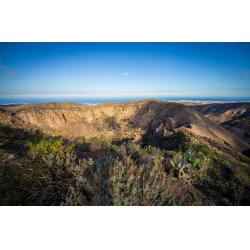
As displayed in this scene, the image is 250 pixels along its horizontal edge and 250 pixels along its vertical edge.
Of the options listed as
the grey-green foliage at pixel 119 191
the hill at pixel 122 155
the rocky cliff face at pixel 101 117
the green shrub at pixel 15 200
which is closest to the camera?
the grey-green foliage at pixel 119 191

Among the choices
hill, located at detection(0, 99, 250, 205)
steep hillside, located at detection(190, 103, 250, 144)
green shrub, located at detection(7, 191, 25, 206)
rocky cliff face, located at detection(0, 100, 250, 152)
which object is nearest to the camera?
green shrub, located at detection(7, 191, 25, 206)

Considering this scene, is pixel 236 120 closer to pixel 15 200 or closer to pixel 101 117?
pixel 101 117

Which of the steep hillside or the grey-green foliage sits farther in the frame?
the steep hillside

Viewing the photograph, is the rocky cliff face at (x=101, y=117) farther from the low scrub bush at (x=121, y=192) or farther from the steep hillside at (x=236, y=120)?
the low scrub bush at (x=121, y=192)

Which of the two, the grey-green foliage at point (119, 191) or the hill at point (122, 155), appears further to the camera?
the hill at point (122, 155)

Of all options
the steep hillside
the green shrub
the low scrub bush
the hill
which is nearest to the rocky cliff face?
the hill

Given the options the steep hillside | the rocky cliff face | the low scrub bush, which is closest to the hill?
the low scrub bush

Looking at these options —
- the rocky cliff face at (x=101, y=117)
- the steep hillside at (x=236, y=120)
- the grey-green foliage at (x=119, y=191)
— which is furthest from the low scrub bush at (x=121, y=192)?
the steep hillside at (x=236, y=120)

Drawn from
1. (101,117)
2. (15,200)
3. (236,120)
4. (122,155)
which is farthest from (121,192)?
(236,120)

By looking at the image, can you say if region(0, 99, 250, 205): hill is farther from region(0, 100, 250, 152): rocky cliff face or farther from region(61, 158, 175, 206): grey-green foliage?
region(0, 100, 250, 152): rocky cliff face

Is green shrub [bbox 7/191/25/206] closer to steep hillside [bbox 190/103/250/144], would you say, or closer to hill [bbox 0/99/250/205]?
hill [bbox 0/99/250/205]

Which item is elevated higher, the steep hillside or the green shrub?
the green shrub

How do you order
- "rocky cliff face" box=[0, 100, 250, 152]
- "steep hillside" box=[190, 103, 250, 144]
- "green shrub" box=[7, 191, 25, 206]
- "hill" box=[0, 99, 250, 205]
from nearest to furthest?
"green shrub" box=[7, 191, 25, 206]
"hill" box=[0, 99, 250, 205]
"rocky cliff face" box=[0, 100, 250, 152]
"steep hillside" box=[190, 103, 250, 144]

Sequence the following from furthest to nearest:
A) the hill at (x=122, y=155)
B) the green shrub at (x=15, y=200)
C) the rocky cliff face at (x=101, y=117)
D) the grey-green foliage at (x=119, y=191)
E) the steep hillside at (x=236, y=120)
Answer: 1. the steep hillside at (x=236, y=120)
2. the rocky cliff face at (x=101, y=117)
3. the hill at (x=122, y=155)
4. the green shrub at (x=15, y=200)
5. the grey-green foliage at (x=119, y=191)
